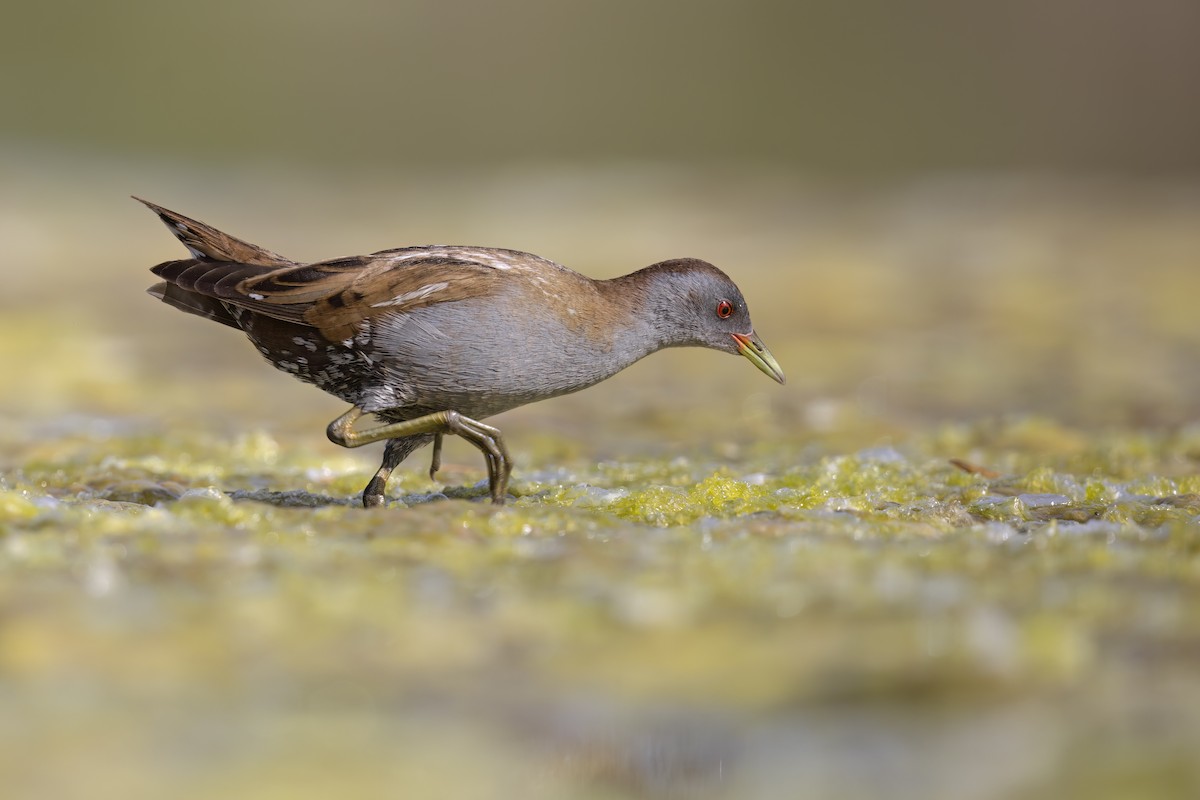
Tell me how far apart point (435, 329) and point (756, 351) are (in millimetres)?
1937

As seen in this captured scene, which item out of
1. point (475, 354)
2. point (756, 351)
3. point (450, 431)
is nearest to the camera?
point (475, 354)

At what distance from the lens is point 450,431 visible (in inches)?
254

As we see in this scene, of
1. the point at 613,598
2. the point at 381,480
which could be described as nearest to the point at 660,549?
the point at 613,598

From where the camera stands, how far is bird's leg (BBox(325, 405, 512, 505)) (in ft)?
21.0

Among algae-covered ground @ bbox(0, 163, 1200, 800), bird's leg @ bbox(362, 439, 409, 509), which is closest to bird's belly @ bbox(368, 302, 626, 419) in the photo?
bird's leg @ bbox(362, 439, 409, 509)

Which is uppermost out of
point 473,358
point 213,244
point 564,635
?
point 213,244

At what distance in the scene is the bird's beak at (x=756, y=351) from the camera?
7387mm

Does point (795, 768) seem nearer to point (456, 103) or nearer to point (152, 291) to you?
point (152, 291)

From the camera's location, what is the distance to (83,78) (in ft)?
108

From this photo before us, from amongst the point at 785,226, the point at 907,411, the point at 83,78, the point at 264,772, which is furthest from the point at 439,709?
the point at 83,78

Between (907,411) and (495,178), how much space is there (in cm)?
1619

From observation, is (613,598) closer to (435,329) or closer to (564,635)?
(564,635)

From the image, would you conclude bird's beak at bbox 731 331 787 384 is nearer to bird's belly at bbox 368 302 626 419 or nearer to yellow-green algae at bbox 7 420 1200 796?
bird's belly at bbox 368 302 626 419

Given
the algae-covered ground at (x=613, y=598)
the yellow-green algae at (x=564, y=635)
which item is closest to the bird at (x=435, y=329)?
the algae-covered ground at (x=613, y=598)
